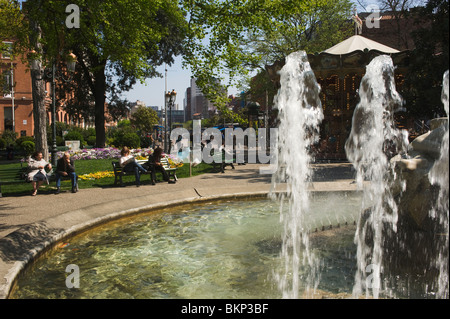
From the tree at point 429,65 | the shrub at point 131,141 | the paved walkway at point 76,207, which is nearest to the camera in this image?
the paved walkway at point 76,207

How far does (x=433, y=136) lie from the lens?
5.40 meters

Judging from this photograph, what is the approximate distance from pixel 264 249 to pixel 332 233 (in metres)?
1.51

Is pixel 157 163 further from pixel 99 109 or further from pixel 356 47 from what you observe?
pixel 99 109

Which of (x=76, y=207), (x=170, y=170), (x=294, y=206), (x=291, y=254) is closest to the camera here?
(x=291, y=254)

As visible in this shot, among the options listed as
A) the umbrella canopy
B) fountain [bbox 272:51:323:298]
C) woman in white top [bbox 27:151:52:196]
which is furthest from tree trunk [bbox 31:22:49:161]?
the umbrella canopy

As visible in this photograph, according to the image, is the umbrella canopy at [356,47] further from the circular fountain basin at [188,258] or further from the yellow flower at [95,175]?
the circular fountain basin at [188,258]

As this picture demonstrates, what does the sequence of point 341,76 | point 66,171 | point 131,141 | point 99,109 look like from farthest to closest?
point 99,109 < point 131,141 < point 341,76 < point 66,171

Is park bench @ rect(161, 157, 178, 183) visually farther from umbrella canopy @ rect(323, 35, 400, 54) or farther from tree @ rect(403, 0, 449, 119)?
tree @ rect(403, 0, 449, 119)

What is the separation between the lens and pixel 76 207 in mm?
9172

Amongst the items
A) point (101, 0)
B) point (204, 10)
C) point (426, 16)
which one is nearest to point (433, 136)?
point (101, 0)

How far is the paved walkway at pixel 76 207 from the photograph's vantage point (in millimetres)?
5722

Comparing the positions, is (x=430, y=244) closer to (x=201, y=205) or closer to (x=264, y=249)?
(x=264, y=249)

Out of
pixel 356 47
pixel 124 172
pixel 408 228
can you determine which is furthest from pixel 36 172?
pixel 356 47

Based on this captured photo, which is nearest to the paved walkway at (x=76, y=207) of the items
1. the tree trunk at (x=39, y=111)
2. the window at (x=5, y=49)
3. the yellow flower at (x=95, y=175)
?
the yellow flower at (x=95, y=175)
